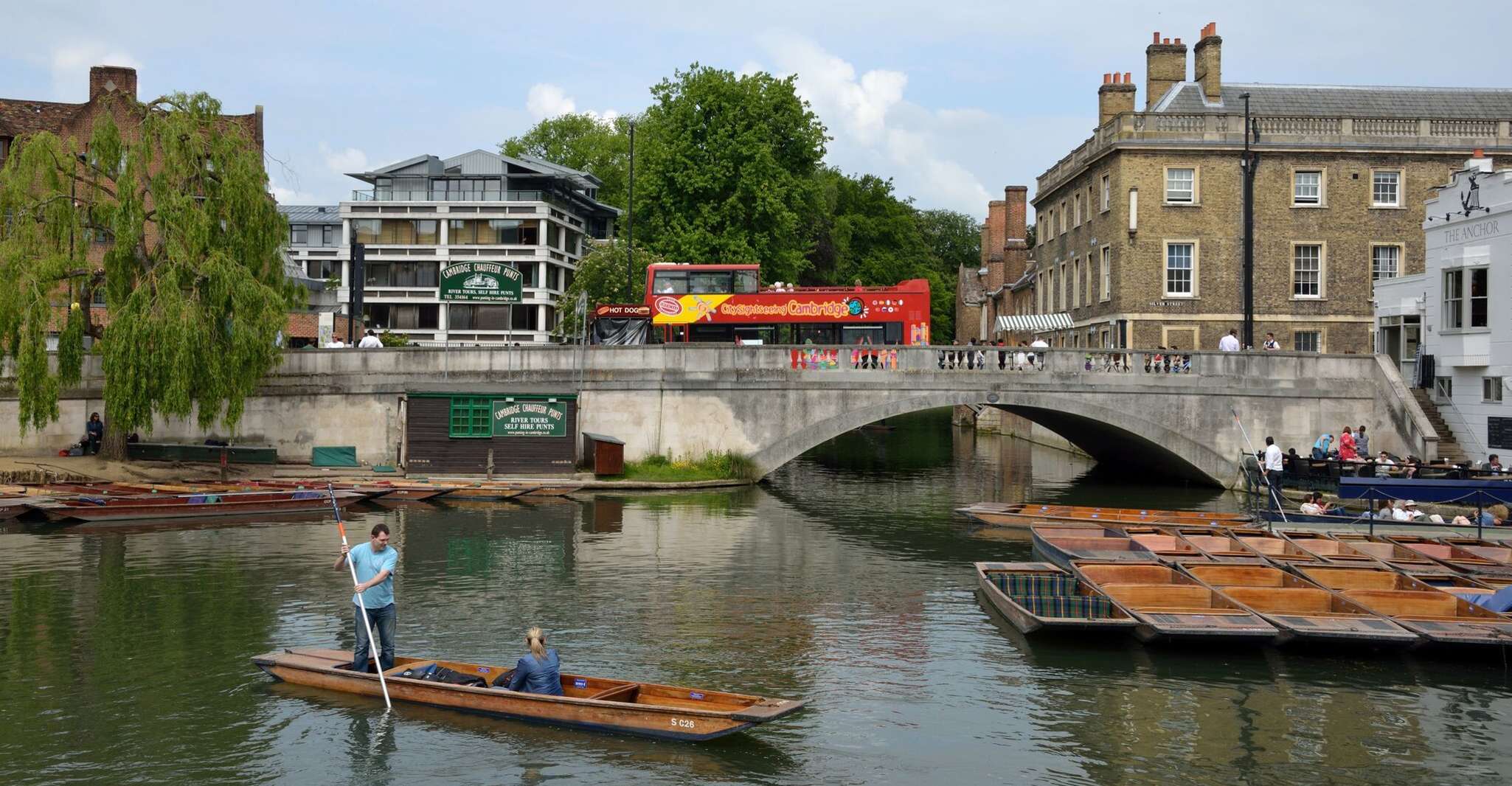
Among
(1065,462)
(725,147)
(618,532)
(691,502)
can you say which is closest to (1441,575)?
(618,532)

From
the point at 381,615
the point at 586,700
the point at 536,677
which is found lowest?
the point at 586,700

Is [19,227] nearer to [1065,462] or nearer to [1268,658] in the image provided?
[1268,658]

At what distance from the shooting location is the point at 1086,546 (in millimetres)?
26406

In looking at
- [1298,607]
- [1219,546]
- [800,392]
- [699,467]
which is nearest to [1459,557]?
[1219,546]

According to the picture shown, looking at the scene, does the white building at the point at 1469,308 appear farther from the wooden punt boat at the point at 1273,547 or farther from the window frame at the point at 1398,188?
the wooden punt boat at the point at 1273,547

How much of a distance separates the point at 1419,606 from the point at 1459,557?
18.9ft

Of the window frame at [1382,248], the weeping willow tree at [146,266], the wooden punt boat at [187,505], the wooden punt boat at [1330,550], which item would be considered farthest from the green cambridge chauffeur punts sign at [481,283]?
the window frame at [1382,248]

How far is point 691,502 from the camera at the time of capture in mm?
36719

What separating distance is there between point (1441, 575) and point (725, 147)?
38031mm

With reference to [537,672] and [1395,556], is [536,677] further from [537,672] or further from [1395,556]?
[1395,556]

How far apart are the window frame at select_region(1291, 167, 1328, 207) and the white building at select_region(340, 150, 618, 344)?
40.7m

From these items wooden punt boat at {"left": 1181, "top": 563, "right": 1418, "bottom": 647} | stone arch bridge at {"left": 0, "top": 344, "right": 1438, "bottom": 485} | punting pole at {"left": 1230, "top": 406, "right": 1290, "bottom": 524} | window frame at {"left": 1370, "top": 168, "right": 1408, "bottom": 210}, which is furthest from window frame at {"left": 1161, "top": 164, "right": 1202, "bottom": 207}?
wooden punt boat at {"left": 1181, "top": 563, "right": 1418, "bottom": 647}

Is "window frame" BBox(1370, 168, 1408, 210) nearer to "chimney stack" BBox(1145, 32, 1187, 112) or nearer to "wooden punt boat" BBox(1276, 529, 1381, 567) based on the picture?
"chimney stack" BBox(1145, 32, 1187, 112)

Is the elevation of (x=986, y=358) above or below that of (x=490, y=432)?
above
